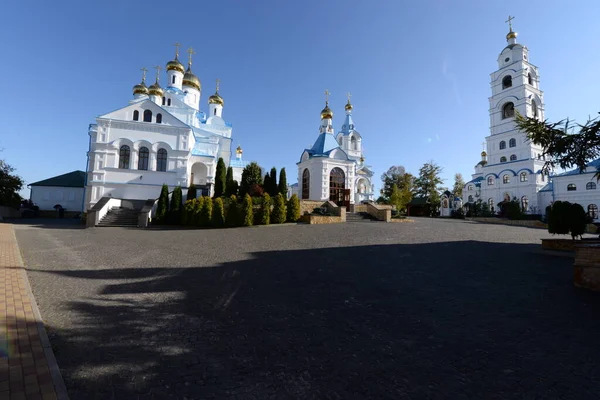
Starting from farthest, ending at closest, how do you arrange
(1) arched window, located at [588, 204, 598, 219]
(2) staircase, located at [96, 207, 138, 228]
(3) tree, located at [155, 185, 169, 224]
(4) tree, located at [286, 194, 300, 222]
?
(1) arched window, located at [588, 204, 598, 219] < (4) tree, located at [286, 194, 300, 222] < (3) tree, located at [155, 185, 169, 224] < (2) staircase, located at [96, 207, 138, 228]

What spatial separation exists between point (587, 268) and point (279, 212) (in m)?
15.5

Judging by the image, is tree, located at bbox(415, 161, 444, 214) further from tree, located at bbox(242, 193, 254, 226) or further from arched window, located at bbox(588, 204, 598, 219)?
tree, located at bbox(242, 193, 254, 226)

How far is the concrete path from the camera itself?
Result: 7.38ft

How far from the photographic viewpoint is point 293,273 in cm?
626

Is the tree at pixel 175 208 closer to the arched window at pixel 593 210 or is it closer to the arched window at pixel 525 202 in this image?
the arched window at pixel 525 202

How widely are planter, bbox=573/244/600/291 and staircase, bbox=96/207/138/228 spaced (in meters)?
20.3

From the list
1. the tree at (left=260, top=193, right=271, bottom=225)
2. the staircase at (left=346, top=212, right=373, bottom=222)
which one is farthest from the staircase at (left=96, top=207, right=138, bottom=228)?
the staircase at (left=346, top=212, right=373, bottom=222)

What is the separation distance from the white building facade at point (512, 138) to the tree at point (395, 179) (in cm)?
1222

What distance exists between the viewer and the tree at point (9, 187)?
27619mm

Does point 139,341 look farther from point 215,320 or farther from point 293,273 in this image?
point 293,273

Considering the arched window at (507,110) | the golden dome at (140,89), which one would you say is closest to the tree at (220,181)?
the golden dome at (140,89)

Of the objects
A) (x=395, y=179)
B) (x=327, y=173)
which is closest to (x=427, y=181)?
(x=395, y=179)

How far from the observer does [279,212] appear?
19234 millimetres

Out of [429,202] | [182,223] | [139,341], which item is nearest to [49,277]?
[139,341]
